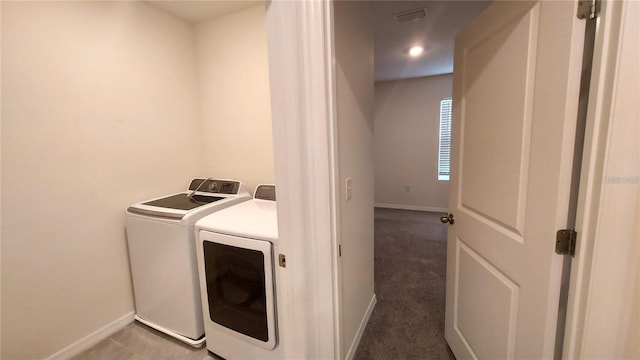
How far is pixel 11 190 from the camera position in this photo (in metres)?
1.37

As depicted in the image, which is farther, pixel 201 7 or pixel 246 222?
pixel 201 7

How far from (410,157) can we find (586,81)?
404 centimetres

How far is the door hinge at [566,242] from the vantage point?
796 millimetres

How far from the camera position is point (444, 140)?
4.39 m

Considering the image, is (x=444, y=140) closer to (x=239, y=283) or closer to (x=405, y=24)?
(x=405, y=24)

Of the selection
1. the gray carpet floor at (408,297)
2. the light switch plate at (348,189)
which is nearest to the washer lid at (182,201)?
the light switch plate at (348,189)

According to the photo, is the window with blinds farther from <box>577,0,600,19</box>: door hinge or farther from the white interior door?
<box>577,0,600,19</box>: door hinge

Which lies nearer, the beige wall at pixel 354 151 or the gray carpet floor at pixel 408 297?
the beige wall at pixel 354 151

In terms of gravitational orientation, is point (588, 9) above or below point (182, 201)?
above

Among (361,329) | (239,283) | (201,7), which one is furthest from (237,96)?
(361,329)

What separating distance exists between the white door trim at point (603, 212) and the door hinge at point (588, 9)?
19mm

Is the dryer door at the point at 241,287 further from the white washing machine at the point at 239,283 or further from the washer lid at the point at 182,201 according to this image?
the washer lid at the point at 182,201

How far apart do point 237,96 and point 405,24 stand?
1701 millimetres

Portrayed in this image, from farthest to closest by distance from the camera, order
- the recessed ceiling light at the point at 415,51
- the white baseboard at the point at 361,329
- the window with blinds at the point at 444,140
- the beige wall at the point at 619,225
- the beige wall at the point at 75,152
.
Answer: the window with blinds at the point at 444,140
the recessed ceiling light at the point at 415,51
the white baseboard at the point at 361,329
the beige wall at the point at 75,152
the beige wall at the point at 619,225
